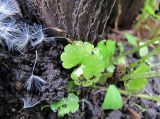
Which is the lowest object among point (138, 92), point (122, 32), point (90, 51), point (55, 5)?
point (138, 92)

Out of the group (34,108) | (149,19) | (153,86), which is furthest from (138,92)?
(149,19)

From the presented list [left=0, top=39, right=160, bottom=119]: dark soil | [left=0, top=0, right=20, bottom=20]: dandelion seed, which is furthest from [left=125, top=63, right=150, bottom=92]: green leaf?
[left=0, top=0, right=20, bottom=20]: dandelion seed

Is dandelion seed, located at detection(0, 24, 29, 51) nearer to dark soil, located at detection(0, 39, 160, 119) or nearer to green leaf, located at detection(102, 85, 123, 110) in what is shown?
dark soil, located at detection(0, 39, 160, 119)

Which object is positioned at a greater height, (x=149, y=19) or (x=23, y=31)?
(x=149, y=19)

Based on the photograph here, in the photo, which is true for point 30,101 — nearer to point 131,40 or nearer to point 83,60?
point 83,60

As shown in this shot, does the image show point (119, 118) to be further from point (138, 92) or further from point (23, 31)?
point (23, 31)

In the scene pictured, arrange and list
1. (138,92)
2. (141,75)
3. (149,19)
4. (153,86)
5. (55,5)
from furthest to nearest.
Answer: (149,19) < (153,86) < (138,92) < (141,75) < (55,5)
